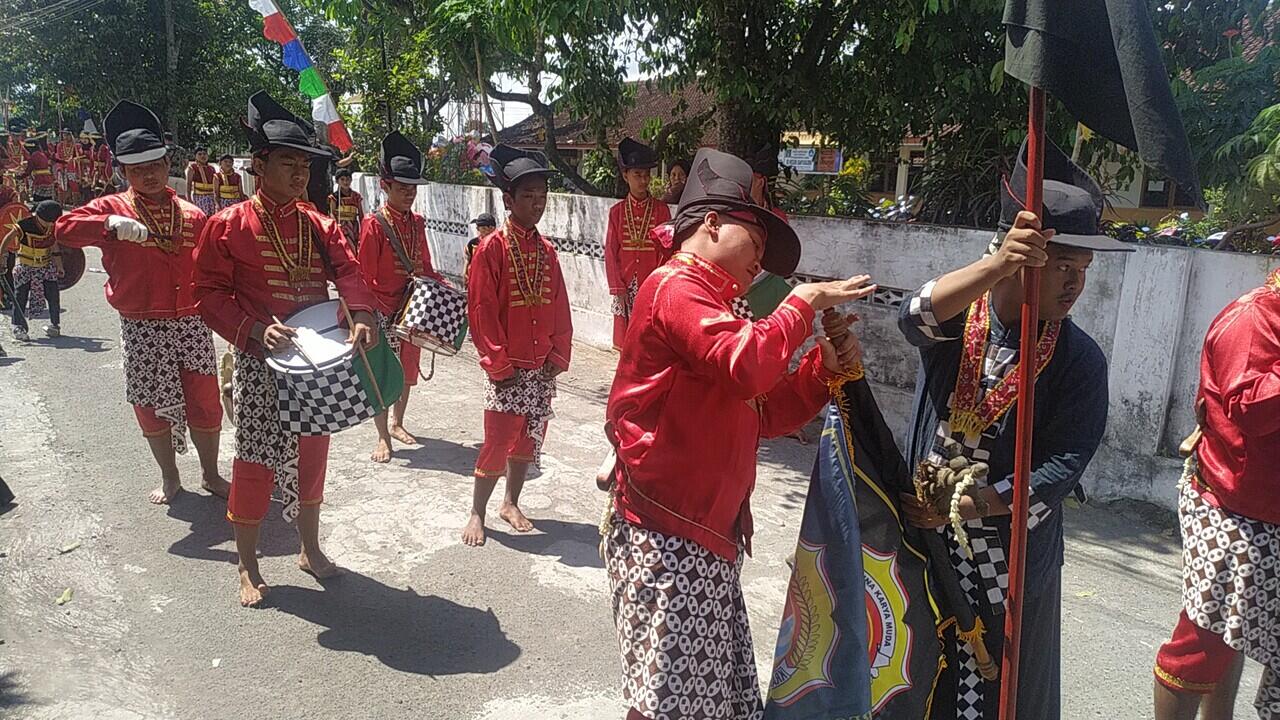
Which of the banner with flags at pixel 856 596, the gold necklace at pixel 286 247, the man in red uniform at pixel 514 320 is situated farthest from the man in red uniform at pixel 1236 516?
the gold necklace at pixel 286 247

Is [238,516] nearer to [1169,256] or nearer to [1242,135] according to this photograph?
[1169,256]

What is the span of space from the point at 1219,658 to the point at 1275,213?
377 cm

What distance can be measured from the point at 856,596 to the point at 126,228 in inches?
169

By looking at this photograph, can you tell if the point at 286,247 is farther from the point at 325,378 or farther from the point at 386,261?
the point at 386,261

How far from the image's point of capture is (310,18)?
3441cm

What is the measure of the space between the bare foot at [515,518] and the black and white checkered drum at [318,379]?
144 cm

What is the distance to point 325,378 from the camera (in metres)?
3.79

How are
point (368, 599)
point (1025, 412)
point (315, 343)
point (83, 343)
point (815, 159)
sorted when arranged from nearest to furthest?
point (1025, 412) < point (315, 343) < point (368, 599) < point (83, 343) < point (815, 159)

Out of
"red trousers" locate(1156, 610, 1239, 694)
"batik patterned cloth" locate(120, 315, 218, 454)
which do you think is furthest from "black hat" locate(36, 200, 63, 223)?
"red trousers" locate(1156, 610, 1239, 694)

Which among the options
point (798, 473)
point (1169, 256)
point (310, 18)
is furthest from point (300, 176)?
point (310, 18)

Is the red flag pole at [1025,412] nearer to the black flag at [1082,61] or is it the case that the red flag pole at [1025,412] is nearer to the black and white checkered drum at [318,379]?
the black flag at [1082,61]

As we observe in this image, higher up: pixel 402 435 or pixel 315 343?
pixel 315 343

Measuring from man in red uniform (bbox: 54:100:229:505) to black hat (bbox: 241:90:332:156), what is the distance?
1311mm

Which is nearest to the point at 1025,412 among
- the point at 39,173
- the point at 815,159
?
the point at 815,159
